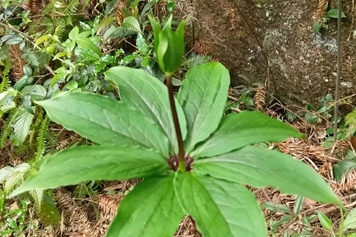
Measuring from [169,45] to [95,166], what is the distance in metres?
0.26

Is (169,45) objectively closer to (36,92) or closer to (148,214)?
(148,214)

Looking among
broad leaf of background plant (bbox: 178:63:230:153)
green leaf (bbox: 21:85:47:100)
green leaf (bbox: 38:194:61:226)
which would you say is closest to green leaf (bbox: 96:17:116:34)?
green leaf (bbox: 21:85:47:100)

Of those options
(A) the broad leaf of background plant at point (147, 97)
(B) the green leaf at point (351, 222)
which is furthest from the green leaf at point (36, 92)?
(B) the green leaf at point (351, 222)

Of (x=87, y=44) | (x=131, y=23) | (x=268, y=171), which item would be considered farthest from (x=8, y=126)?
(x=268, y=171)

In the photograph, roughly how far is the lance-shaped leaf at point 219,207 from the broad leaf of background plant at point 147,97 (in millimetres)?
126

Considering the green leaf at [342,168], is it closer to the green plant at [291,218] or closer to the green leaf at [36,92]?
the green plant at [291,218]

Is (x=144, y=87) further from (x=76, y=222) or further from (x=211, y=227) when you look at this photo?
(x=76, y=222)

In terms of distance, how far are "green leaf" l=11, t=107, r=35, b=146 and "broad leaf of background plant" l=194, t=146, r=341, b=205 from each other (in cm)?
101

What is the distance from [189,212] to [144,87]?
317 millimetres

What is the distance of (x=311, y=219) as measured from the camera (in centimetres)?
133

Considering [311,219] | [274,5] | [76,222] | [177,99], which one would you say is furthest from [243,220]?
[274,5]

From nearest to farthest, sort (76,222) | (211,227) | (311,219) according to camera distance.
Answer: (211,227), (311,219), (76,222)

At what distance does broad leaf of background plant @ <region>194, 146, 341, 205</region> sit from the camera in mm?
748

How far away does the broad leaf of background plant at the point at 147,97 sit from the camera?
35.3 inches
